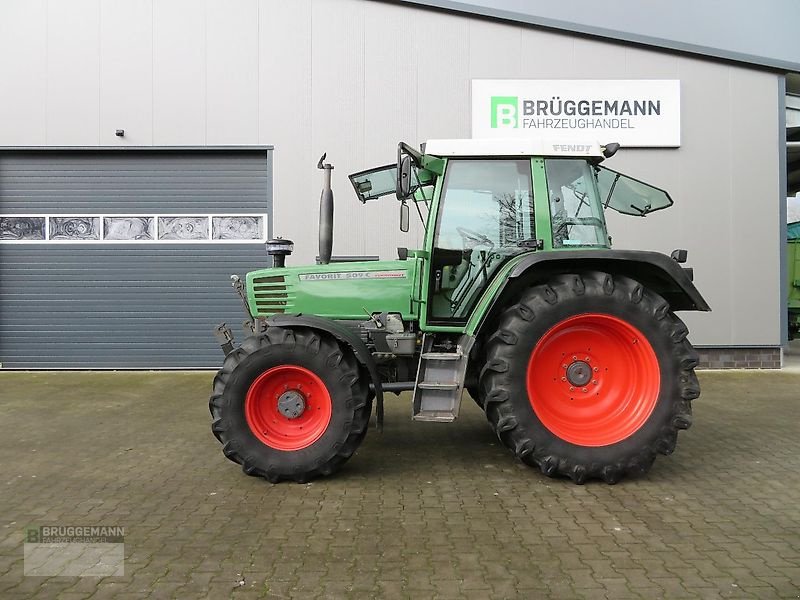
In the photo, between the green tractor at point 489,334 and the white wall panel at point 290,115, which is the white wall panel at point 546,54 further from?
the green tractor at point 489,334

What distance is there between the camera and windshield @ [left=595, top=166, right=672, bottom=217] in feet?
16.2

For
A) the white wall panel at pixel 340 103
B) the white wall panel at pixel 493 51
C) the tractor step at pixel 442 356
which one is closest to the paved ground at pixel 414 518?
the tractor step at pixel 442 356

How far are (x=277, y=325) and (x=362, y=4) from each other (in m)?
7.04

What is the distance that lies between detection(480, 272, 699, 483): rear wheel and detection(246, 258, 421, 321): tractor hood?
0.94 meters

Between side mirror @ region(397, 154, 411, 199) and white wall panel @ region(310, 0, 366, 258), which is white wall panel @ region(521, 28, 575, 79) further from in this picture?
side mirror @ region(397, 154, 411, 199)

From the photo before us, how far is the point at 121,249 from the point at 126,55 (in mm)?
3144

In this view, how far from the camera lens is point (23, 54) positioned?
9.09m

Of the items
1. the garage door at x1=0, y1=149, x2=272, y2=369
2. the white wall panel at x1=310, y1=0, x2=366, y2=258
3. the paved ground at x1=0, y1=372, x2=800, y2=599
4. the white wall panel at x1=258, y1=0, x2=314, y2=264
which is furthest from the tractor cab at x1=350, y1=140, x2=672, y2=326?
the garage door at x1=0, y1=149, x2=272, y2=369

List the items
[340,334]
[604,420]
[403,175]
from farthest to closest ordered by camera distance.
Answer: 1. [604,420]
2. [340,334]
3. [403,175]

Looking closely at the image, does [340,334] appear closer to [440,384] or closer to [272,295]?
[440,384]

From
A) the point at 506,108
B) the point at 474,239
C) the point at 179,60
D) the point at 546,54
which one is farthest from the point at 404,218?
the point at 179,60

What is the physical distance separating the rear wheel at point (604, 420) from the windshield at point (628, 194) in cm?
120

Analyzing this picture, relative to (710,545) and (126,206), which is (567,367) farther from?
(126,206)

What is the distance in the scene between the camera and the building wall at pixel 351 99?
29.8 ft
